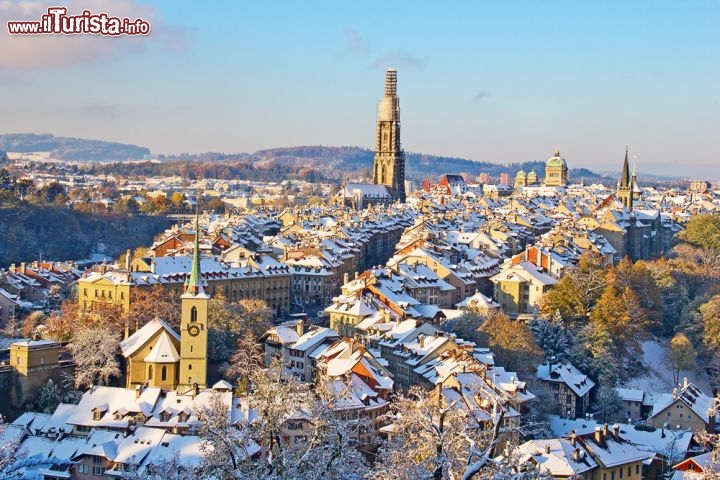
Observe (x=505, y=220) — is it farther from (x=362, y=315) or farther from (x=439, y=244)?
(x=362, y=315)

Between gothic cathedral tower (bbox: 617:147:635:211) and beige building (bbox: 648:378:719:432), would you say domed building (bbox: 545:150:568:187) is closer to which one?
gothic cathedral tower (bbox: 617:147:635:211)

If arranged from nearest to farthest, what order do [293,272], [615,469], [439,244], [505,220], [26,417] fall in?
[615,469]
[26,417]
[293,272]
[439,244]
[505,220]

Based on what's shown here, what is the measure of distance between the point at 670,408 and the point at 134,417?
892 inches

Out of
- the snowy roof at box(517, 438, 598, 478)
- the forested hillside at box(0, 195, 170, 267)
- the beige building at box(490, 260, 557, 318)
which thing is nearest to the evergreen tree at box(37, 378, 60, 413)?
the snowy roof at box(517, 438, 598, 478)

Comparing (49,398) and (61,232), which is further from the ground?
(61,232)

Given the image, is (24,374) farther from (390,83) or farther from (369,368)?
(390,83)

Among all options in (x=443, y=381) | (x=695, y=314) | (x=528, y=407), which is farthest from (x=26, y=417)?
(x=695, y=314)

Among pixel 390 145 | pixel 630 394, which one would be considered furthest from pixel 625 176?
pixel 630 394

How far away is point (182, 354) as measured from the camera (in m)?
48.0

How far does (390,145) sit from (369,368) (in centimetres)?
8168

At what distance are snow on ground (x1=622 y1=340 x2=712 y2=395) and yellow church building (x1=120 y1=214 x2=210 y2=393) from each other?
21.2 meters

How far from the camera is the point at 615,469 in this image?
41.1 metres

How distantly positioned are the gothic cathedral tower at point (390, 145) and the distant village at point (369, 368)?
1342 inches

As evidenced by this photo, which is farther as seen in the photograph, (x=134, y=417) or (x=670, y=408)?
(x=670, y=408)
